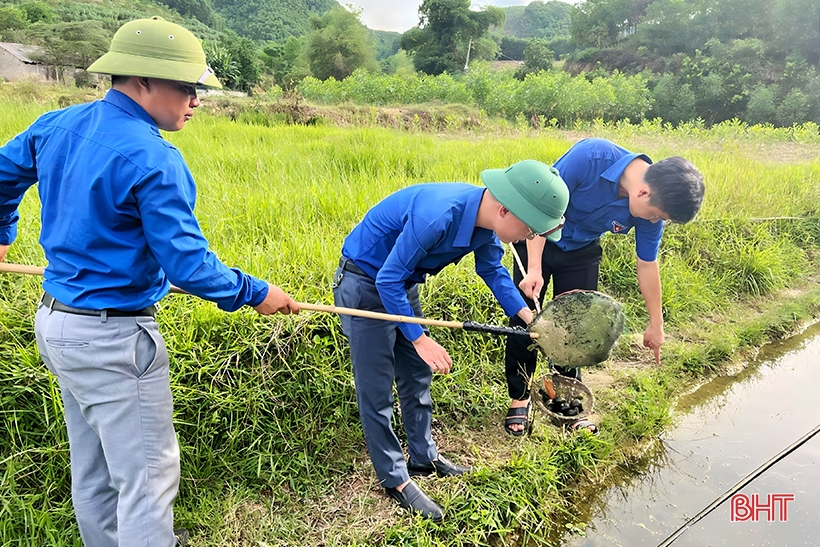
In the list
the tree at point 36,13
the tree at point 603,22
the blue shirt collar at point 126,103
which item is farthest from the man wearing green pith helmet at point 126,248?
the tree at point 36,13

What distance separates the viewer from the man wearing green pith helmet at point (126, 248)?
4.58 ft

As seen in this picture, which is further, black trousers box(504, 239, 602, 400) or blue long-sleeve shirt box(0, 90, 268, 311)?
black trousers box(504, 239, 602, 400)

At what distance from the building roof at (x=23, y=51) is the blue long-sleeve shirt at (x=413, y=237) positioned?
35.1 meters

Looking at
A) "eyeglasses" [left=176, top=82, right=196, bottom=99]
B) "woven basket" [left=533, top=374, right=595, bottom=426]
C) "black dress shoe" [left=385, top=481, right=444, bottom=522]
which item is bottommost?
"black dress shoe" [left=385, top=481, right=444, bottom=522]

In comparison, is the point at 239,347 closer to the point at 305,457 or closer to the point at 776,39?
the point at 305,457

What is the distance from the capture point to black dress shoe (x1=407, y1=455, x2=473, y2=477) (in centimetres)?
262

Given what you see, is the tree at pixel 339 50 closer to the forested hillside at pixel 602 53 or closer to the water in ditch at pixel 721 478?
the forested hillside at pixel 602 53

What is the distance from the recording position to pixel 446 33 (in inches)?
1629

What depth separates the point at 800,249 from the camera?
5.74 meters

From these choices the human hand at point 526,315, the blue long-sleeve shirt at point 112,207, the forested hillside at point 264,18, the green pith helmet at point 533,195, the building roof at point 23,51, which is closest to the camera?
the blue long-sleeve shirt at point 112,207

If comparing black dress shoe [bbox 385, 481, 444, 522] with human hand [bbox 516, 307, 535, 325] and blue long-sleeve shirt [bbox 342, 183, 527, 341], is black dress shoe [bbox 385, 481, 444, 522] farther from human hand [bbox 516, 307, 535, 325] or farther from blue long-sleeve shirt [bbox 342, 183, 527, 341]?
human hand [bbox 516, 307, 535, 325]

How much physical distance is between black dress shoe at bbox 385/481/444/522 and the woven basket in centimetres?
81

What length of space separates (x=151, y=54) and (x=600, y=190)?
6.64ft

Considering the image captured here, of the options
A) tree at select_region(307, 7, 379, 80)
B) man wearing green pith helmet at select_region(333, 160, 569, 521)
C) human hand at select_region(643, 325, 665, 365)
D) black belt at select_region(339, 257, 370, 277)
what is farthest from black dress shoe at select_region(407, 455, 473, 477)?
tree at select_region(307, 7, 379, 80)
